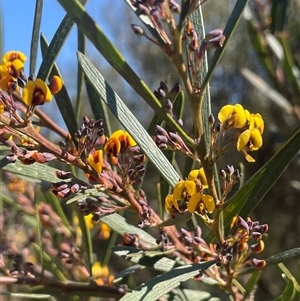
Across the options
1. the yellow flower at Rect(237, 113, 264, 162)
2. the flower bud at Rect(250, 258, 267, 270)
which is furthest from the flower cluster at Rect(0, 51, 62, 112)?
the flower bud at Rect(250, 258, 267, 270)

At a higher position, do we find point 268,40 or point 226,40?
point 226,40

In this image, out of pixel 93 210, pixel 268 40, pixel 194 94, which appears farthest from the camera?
pixel 268 40

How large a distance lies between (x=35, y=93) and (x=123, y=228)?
12.6 inches

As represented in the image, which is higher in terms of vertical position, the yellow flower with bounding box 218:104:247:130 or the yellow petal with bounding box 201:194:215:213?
the yellow flower with bounding box 218:104:247:130

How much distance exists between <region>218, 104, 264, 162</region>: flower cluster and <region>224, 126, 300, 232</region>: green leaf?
8 centimetres

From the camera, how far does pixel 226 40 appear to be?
0.52 m

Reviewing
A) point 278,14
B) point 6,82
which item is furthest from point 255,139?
point 278,14

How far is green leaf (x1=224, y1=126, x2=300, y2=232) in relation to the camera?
2.09 ft

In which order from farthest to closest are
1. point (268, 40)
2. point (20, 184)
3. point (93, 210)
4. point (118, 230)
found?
point (268, 40), point (20, 184), point (118, 230), point (93, 210)

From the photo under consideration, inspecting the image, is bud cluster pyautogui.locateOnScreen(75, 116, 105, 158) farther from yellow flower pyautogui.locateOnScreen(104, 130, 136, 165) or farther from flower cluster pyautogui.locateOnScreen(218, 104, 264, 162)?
flower cluster pyautogui.locateOnScreen(218, 104, 264, 162)

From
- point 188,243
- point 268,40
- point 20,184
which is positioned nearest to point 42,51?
point 188,243

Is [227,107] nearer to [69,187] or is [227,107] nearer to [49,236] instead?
[69,187]

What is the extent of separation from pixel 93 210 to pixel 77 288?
0.28 m

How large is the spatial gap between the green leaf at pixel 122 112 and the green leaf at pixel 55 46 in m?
0.08
